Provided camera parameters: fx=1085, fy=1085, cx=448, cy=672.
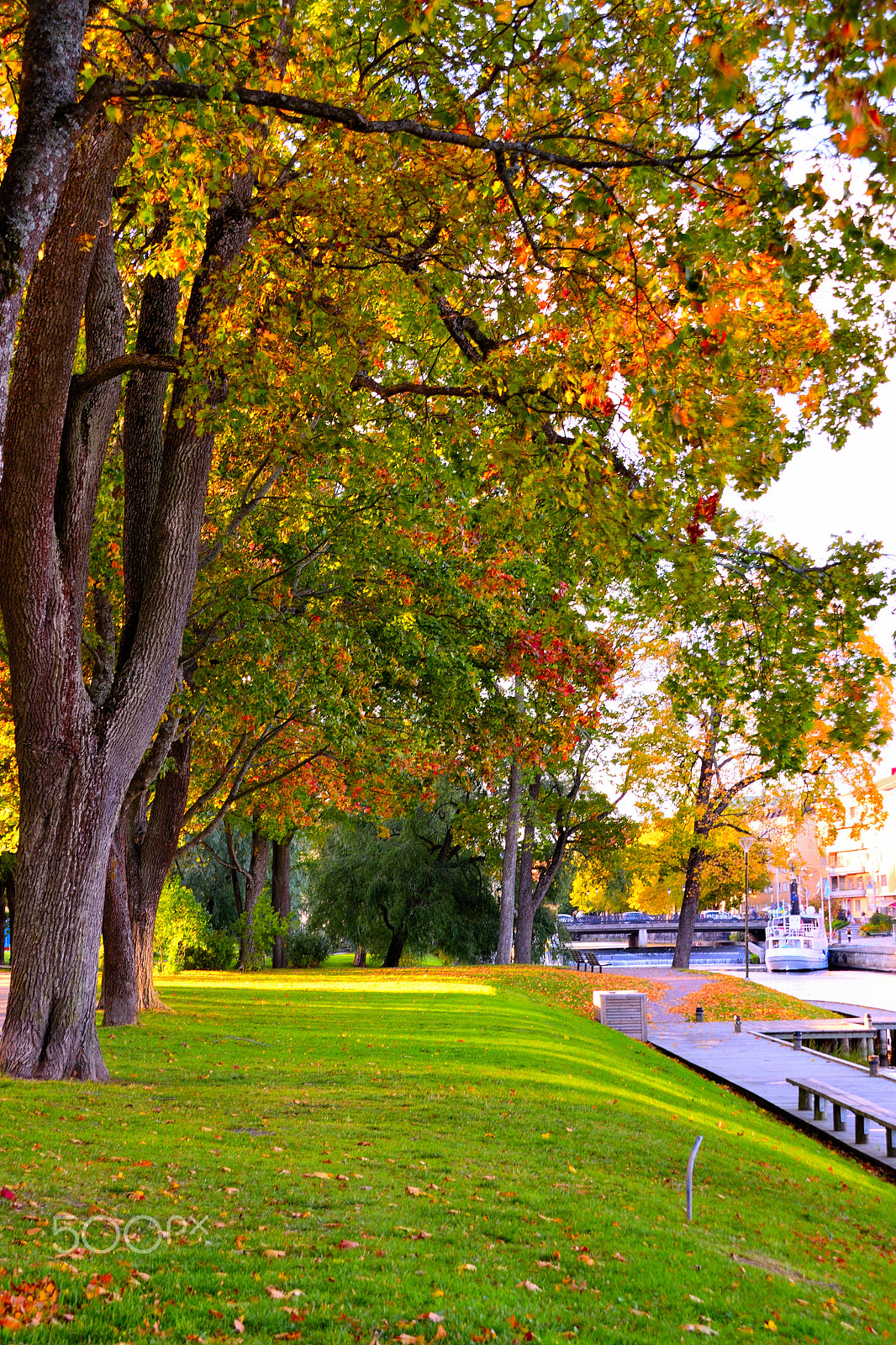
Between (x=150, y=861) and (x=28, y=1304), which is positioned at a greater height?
(x=150, y=861)

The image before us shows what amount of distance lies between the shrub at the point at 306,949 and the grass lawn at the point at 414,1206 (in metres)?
23.4

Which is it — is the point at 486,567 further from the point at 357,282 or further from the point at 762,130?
the point at 762,130

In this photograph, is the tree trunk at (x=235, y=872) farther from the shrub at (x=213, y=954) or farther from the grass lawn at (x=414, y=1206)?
the grass lawn at (x=414, y=1206)

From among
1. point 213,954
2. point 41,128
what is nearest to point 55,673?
point 41,128

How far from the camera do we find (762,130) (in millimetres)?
7844

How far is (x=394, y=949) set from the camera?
119 ft

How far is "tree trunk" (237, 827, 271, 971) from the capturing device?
32.4 metres

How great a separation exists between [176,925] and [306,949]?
8216 mm

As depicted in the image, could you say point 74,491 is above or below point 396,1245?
above

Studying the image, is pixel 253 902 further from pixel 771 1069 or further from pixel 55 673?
pixel 55 673

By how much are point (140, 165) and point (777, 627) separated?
7178 millimetres

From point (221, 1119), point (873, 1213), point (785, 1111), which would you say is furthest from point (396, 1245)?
point (785, 1111)

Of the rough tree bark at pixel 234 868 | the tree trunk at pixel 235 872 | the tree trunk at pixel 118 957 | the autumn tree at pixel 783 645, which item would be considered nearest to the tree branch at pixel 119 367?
the autumn tree at pixel 783 645

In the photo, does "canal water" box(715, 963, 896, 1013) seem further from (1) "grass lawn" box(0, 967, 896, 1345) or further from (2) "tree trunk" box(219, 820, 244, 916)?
(1) "grass lawn" box(0, 967, 896, 1345)
